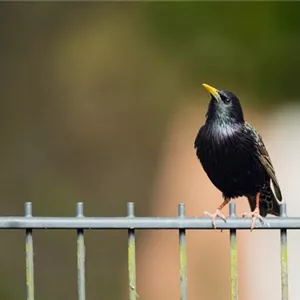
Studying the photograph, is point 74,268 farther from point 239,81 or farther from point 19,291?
point 239,81

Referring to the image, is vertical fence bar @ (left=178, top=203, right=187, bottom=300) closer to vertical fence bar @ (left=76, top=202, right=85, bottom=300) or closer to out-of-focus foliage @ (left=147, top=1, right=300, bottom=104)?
vertical fence bar @ (left=76, top=202, right=85, bottom=300)

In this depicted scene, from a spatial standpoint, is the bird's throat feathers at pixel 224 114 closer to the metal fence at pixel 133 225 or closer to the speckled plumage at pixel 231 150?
the speckled plumage at pixel 231 150

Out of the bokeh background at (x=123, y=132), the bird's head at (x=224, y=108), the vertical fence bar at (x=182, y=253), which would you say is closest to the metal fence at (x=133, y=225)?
the vertical fence bar at (x=182, y=253)

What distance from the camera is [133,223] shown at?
105 inches

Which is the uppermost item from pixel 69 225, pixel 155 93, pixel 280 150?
pixel 155 93

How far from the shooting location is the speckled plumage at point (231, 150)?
3.56 meters

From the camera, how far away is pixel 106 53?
200 inches

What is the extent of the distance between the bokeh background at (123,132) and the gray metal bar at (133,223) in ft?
7.53

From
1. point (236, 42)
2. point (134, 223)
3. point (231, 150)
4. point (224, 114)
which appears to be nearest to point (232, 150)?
point (231, 150)

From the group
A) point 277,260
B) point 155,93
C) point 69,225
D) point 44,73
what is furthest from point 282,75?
point 69,225

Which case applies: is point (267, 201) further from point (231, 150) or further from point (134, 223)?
point (134, 223)

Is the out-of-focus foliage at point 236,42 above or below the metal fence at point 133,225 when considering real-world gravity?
above

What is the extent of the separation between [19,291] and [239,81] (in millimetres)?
1795

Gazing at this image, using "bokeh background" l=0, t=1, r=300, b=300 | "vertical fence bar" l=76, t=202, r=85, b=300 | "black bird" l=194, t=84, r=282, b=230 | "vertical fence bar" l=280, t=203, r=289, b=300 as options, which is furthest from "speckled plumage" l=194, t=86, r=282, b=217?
"bokeh background" l=0, t=1, r=300, b=300
